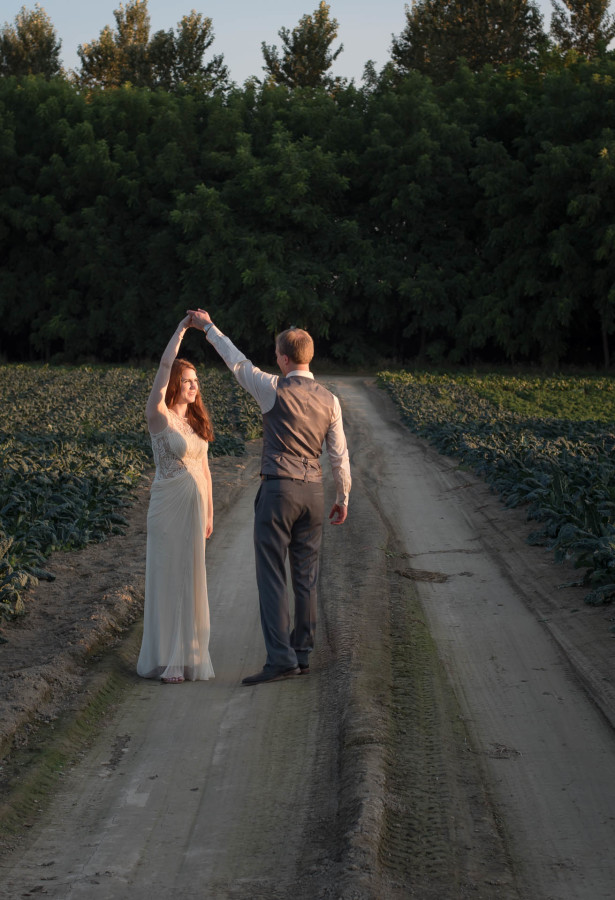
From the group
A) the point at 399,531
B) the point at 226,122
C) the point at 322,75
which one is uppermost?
the point at 322,75

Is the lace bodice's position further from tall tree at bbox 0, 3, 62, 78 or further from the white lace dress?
tall tree at bbox 0, 3, 62, 78

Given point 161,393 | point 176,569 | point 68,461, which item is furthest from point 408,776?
point 68,461

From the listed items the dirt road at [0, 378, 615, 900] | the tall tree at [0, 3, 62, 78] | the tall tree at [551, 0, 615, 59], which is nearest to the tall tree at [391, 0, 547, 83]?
the tall tree at [551, 0, 615, 59]

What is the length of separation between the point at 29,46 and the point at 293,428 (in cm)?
6591

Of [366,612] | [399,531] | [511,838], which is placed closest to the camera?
[511,838]

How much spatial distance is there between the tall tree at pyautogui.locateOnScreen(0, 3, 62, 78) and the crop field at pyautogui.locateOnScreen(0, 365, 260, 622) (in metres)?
43.3

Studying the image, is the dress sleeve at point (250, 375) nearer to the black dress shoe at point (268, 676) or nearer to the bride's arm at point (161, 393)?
the bride's arm at point (161, 393)

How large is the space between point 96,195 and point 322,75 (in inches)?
738

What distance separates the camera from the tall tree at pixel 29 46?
208 feet

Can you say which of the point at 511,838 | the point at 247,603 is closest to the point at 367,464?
the point at 247,603

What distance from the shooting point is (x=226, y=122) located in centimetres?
4284

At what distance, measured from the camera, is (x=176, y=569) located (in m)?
6.27

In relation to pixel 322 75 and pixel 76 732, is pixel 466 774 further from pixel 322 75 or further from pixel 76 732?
pixel 322 75

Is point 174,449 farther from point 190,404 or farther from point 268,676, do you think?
point 268,676
